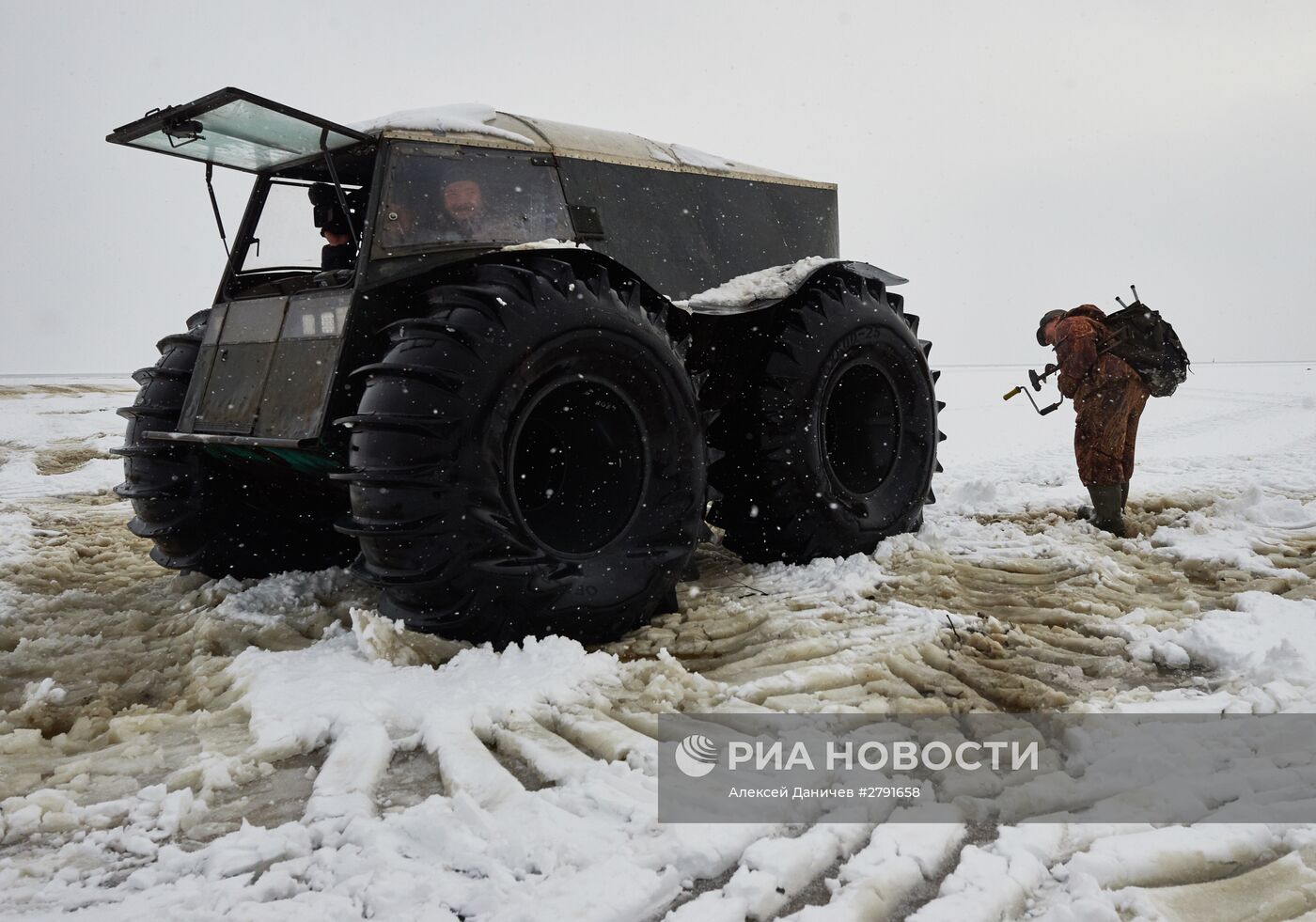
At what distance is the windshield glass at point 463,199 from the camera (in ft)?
11.2

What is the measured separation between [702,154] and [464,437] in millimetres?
2919

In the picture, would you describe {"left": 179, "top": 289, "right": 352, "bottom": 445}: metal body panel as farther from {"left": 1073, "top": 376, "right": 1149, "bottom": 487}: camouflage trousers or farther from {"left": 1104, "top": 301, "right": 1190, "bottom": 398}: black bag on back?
{"left": 1104, "top": 301, "right": 1190, "bottom": 398}: black bag on back

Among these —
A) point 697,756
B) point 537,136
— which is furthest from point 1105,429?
point 697,756

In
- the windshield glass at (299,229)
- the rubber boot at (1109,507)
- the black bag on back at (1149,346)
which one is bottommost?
the rubber boot at (1109,507)

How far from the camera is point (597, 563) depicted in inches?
132

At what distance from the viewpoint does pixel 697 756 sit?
232 centimetres

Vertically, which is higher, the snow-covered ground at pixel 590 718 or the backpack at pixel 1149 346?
the backpack at pixel 1149 346

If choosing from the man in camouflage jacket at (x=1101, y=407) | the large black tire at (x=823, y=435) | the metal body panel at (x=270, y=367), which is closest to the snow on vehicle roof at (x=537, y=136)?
the metal body panel at (x=270, y=367)

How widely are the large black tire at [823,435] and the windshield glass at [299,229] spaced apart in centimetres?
206

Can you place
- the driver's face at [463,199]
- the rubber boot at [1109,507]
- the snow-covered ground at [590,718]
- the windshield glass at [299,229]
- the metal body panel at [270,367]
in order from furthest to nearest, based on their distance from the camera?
the rubber boot at [1109,507], the windshield glass at [299,229], the driver's face at [463,199], the metal body panel at [270,367], the snow-covered ground at [590,718]

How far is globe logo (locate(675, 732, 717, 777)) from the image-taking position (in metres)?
2.25

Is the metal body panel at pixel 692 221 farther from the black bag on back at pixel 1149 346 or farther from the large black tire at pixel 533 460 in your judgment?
the black bag on back at pixel 1149 346

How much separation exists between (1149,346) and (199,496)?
17.3 ft

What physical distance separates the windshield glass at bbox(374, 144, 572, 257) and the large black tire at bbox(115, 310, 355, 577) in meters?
1.25
